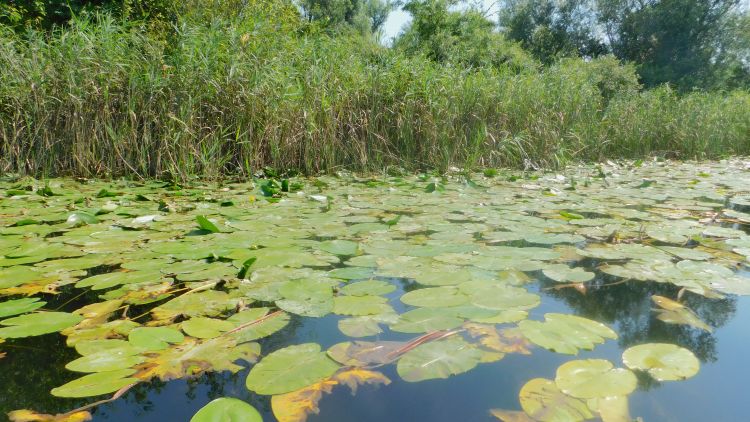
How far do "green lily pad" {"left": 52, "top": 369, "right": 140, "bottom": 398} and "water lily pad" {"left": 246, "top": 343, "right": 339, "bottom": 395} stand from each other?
0.21 metres

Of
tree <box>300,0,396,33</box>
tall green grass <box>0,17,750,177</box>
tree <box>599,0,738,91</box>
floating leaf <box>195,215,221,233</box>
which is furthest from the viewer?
tree <box>300,0,396,33</box>

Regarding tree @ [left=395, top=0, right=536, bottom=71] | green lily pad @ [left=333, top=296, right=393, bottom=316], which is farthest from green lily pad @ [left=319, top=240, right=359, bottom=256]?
tree @ [left=395, top=0, right=536, bottom=71]

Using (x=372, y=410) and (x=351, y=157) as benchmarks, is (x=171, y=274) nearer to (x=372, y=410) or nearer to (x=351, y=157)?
(x=372, y=410)

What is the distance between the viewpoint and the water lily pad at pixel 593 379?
0.76 metres

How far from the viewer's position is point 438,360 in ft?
2.82

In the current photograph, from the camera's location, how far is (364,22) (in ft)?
74.4

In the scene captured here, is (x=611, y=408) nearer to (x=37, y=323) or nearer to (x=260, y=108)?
(x=37, y=323)

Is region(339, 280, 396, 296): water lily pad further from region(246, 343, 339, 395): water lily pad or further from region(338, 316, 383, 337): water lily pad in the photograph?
region(246, 343, 339, 395): water lily pad

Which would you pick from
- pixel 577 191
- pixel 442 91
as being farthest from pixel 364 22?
pixel 577 191

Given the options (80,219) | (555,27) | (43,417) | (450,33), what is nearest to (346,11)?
(555,27)

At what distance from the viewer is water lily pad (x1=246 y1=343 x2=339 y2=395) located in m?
0.77

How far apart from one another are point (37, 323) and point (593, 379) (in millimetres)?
1115

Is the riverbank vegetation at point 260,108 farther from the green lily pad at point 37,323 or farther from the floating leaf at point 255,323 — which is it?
the floating leaf at point 255,323

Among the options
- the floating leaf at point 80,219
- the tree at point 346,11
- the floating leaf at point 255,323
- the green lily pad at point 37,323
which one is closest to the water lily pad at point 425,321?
the floating leaf at point 255,323
